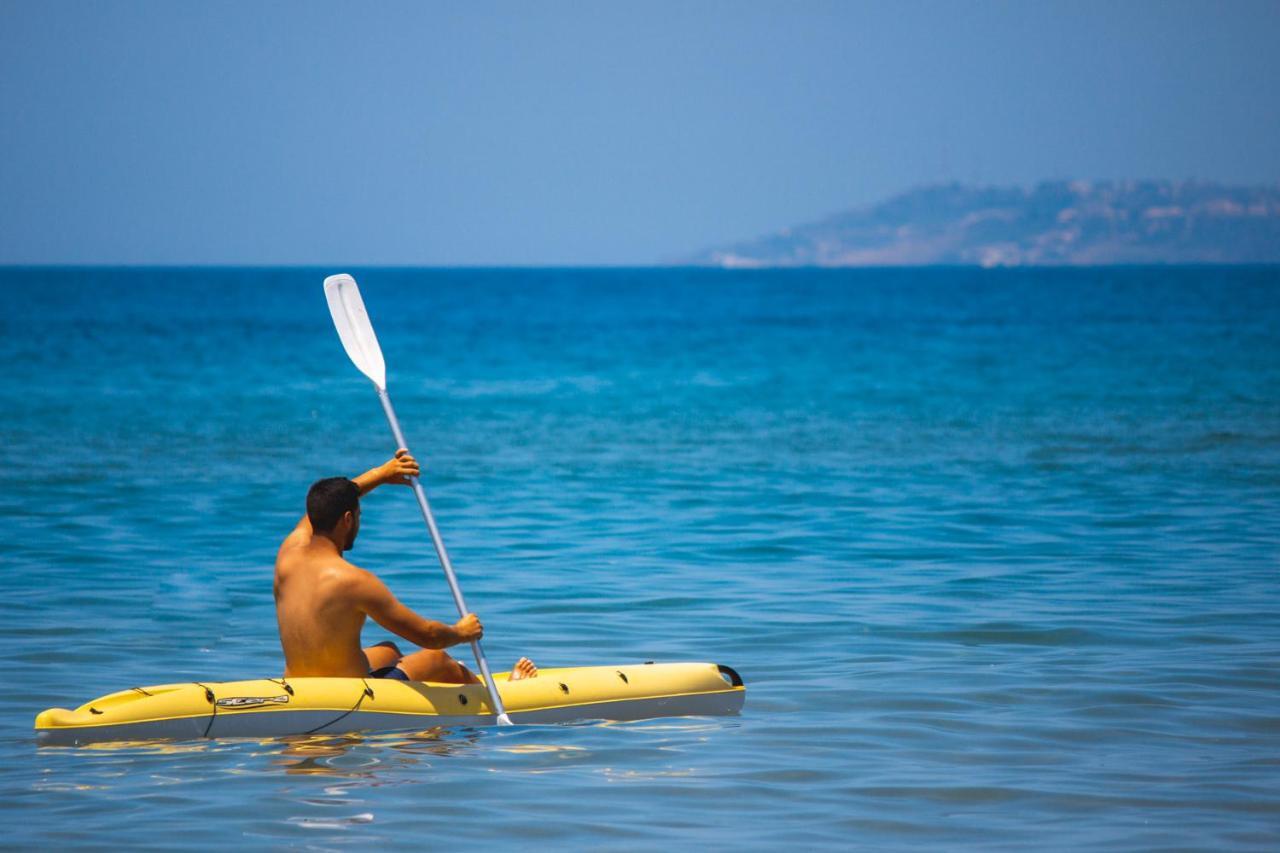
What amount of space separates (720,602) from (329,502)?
12.6ft

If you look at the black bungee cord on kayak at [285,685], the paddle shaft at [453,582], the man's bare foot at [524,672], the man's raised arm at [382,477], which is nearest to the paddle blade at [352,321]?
the paddle shaft at [453,582]

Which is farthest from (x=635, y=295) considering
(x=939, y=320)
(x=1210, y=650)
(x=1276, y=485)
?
(x=1210, y=650)

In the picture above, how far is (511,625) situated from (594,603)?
0.75 meters

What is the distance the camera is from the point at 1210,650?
26.2 ft

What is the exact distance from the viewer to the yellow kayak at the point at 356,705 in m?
6.04

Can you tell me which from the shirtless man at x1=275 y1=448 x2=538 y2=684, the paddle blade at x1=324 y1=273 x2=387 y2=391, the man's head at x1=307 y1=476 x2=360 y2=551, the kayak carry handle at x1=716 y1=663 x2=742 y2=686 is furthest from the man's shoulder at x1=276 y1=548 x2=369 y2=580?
the paddle blade at x1=324 y1=273 x2=387 y2=391

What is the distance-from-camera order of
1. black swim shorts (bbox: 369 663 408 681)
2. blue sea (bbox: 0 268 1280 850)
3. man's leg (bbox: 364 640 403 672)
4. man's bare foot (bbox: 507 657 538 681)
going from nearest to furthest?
blue sea (bbox: 0 268 1280 850)
black swim shorts (bbox: 369 663 408 681)
man's leg (bbox: 364 640 403 672)
man's bare foot (bbox: 507 657 538 681)

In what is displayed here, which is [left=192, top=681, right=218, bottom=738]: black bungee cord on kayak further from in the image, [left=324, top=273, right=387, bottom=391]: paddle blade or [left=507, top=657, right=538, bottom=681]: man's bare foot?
[left=324, top=273, right=387, bottom=391]: paddle blade

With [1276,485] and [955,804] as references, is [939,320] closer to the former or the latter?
[1276,485]

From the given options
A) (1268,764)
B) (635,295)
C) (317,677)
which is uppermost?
(635,295)

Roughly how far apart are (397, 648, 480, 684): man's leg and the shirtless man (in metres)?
0.15

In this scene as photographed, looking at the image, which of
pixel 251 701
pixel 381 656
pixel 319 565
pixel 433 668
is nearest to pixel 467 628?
pixel 433 668

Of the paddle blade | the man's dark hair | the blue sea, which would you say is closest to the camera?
the blue sea

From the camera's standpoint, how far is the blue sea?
5.41m
